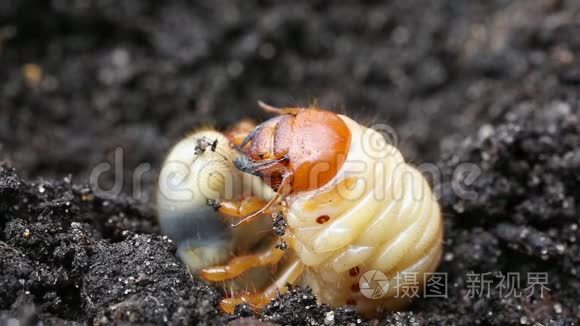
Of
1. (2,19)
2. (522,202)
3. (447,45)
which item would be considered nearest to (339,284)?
(522,202)

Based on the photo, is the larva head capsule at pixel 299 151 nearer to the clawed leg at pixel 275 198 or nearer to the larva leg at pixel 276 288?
the clawed leg at pixel 275 198

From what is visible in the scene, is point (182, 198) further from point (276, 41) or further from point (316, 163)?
point (276, 41)

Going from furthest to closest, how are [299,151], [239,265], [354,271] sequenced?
1. [239,265]
2. [354,271]
3. [299,151]

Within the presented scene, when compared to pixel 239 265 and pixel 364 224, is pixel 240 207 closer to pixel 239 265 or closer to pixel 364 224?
pixel 239 265

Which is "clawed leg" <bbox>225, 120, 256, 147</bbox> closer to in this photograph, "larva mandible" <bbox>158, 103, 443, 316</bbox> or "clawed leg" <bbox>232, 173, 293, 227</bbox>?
"larva mandible" <bbox>158, 103, 443, 316</bbox>

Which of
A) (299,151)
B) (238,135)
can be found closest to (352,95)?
(238,135)

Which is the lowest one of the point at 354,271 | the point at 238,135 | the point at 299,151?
the point at 354,271
